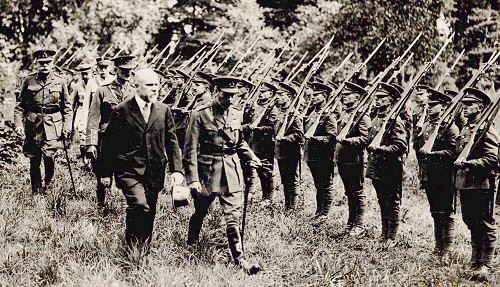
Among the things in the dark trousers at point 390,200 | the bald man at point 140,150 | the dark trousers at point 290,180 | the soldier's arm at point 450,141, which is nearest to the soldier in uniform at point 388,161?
the dark trousers at point 390,200

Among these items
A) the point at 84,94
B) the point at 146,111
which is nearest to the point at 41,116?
the point at 84,94

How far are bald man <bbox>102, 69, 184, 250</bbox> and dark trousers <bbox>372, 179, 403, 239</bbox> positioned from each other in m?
3.06

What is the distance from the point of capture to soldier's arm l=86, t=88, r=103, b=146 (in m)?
6.58

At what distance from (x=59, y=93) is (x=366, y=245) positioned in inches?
182

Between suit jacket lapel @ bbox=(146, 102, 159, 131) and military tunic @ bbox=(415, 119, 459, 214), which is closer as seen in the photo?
suit jacket lapel @ bbox=(146, 102, 159, 131)

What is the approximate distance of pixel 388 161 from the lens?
298 inches

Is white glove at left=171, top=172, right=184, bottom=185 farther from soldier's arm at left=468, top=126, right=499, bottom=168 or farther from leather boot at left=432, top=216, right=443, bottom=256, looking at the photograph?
leather boot at left=432, top=216, right=443, bottom=256

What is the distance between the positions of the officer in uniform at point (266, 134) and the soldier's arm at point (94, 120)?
3005mm

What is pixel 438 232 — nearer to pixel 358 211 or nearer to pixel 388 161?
pixel 388 161

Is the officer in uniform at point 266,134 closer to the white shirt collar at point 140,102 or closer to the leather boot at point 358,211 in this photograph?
the leather boot at point 358,211

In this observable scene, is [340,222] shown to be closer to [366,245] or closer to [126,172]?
[366,245]

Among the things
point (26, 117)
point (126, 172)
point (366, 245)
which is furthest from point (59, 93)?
point (366, 245)

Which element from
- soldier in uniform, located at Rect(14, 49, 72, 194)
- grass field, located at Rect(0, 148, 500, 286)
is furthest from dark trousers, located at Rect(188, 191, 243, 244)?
soldier in uniform, located at Rect(14, 49, 72, 194)

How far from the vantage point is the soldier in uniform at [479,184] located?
620cm
